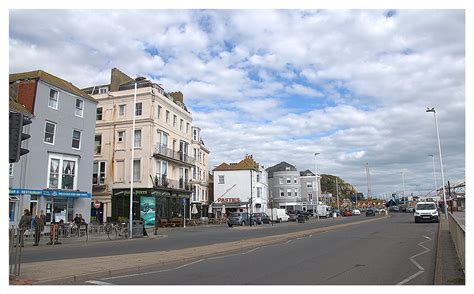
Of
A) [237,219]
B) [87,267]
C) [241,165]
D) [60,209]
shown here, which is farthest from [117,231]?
[241,165]

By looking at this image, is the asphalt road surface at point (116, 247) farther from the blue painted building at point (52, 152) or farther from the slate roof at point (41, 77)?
the slate roof at point (41, 77)

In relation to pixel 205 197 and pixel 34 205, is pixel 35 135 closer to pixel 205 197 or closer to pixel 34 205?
pixel 34 205

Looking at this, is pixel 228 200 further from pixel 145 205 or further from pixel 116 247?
pixel 116 247

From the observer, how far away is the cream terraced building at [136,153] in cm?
4447

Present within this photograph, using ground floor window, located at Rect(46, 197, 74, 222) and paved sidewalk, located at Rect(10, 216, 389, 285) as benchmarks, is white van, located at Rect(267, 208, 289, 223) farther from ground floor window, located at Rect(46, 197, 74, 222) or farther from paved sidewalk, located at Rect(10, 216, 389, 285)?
paved sidewalk, located at Rect(10, 216, 389, 285)

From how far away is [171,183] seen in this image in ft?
161

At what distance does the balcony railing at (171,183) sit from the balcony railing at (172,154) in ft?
7.88

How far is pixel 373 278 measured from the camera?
10.4 metres

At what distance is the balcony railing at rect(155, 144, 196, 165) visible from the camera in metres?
46.4

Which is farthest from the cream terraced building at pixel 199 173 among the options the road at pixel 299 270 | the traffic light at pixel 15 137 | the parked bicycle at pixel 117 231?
the traffic light at pixel 15 137

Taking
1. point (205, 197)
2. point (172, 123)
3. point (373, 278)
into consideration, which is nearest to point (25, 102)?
point (172, 123)

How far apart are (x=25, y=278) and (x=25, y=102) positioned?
23.3m
